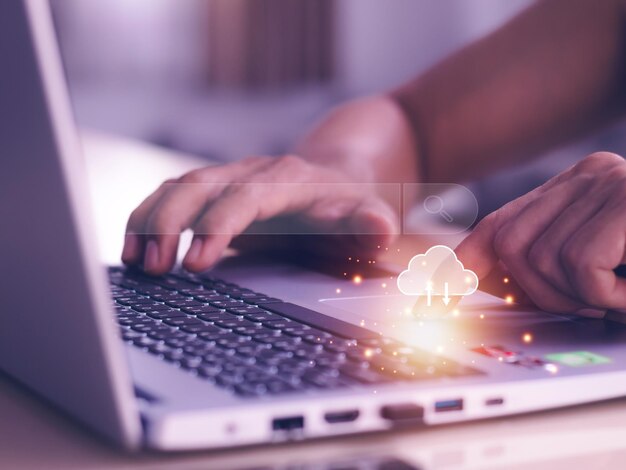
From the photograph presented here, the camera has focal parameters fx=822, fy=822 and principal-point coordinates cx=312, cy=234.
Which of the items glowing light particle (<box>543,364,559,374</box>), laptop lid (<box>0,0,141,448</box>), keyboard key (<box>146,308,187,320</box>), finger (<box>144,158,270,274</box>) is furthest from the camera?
finger (<box>144,158,270,274</box>)

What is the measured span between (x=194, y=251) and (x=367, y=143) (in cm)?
36

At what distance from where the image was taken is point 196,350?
0.39 metres

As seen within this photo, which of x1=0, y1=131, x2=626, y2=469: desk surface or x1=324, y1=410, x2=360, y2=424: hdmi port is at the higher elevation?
x1=324, y1=410, x2=360, y2=424: hdmi port

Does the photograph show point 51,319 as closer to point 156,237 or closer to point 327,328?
point 327,328

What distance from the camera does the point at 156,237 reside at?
2.07 ft

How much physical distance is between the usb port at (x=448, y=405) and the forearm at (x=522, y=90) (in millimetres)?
565

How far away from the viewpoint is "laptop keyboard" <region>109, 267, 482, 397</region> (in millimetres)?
351

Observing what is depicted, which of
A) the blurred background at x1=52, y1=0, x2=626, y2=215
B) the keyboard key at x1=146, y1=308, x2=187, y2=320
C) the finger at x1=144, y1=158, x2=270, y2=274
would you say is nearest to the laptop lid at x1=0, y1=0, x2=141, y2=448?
the keyboard key at x1=146, y1=308, x2=187, y2=320

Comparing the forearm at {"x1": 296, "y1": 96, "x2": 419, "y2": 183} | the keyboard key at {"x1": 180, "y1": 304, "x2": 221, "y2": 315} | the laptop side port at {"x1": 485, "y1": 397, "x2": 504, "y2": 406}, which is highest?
the forearm at {"x1": 296, "y1": 96, "x2": 419, "y2": 183}

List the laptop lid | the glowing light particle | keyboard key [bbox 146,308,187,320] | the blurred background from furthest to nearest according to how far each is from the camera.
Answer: the blurred background
keyboard key [bbox 146,308,187,320]
the glowing light particle
the laptop lid

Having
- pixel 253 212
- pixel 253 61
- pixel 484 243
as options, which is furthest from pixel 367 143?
pixel 484 243

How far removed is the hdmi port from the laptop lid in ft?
0.25

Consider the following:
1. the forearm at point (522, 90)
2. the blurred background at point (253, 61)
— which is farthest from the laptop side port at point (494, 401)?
the forearm at point (522, 90)

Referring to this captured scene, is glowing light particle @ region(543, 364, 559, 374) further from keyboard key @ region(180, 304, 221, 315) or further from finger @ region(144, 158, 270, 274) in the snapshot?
finger @ region(144, 158, 270, 274)
